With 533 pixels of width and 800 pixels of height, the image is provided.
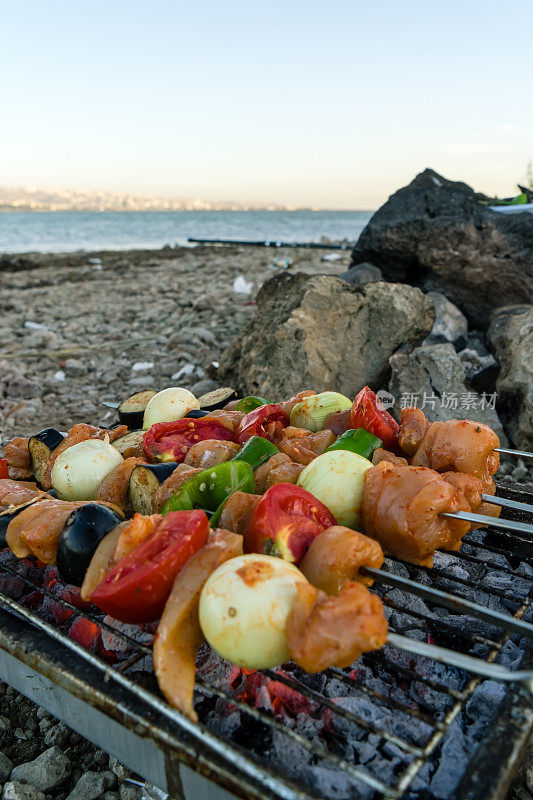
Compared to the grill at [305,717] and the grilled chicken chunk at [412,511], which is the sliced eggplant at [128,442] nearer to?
the grill at [305,717]

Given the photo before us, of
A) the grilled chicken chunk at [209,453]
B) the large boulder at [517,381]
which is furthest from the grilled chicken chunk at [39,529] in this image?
the large boulder at [517,381]

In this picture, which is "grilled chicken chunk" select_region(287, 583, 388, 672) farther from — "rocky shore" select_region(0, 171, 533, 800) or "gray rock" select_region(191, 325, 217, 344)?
"gray rock" select_region(191, 325, 217, 344)

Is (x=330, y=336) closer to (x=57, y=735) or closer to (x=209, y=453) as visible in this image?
(x=209, y=453)

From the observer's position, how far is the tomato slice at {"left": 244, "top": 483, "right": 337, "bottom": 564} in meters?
2.05

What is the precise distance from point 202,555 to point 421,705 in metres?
1.03

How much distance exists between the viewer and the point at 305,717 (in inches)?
83.4

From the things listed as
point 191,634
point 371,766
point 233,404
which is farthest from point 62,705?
point 233,404

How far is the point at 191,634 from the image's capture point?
1.88 m

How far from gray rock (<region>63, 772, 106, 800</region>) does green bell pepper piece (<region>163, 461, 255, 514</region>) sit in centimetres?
106

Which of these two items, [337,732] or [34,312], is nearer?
[337,732]

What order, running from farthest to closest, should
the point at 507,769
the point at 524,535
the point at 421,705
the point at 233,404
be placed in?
1. the point at 233,404
2. the point at 524,535
3. the point at 421,705
4. the point at 507,769

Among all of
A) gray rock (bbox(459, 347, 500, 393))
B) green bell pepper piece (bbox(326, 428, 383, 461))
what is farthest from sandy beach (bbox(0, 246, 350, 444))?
green bell pepper piece (bbox(326, 428, 383, 461))

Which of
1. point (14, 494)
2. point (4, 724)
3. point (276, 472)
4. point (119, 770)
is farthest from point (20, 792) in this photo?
point (276, 472)

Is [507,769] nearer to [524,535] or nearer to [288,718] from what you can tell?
[288,718]
